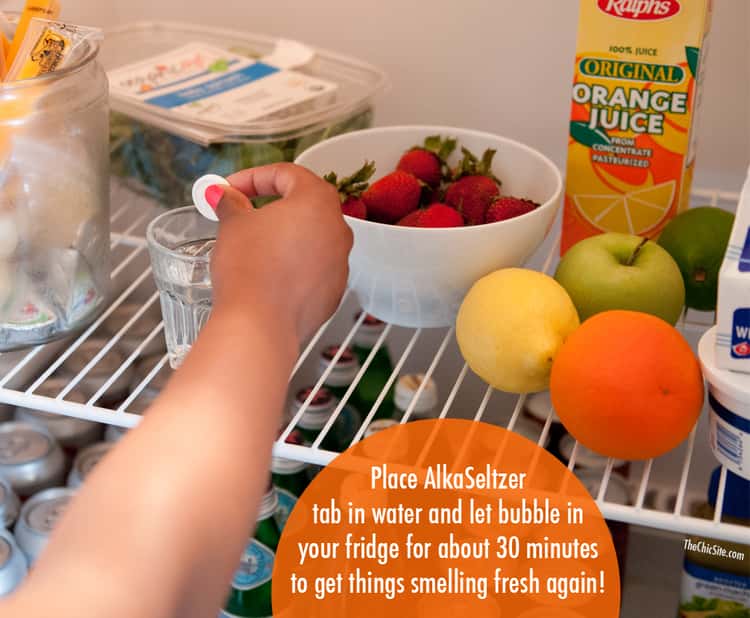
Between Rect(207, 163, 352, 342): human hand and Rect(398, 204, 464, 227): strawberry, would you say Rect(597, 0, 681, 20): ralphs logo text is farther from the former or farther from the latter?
Rect(207, 163, 352, 342): human hand

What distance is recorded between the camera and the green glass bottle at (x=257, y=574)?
107 cm

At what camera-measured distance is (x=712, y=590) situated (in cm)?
94

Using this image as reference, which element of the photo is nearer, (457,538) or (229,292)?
(229,292)

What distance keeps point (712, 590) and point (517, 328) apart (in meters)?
0.34

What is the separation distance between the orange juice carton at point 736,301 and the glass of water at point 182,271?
1.42 feet

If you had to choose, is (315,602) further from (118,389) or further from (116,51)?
(116,51)

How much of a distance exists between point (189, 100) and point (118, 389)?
14.3 inches

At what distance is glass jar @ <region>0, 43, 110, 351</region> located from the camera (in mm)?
842

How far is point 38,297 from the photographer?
2.92 ft

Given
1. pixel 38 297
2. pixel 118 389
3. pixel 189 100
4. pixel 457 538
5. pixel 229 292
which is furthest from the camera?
pixel 118 389

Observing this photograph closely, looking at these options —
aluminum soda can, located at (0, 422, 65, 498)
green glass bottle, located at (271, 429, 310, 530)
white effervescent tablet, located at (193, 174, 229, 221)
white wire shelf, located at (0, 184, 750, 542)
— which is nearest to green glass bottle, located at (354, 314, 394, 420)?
white wire shelf, located at (0, 184, 750, 542)

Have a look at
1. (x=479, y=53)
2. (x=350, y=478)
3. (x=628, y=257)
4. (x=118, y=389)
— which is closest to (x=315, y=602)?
(x=350, y=478)

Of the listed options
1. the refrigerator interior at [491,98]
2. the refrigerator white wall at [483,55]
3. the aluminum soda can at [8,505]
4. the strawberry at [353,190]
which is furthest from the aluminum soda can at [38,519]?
the refrigerator white wall at [483,55]

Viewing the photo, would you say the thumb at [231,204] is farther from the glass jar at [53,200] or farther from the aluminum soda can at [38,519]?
the aluminum soda can at [38,519]
